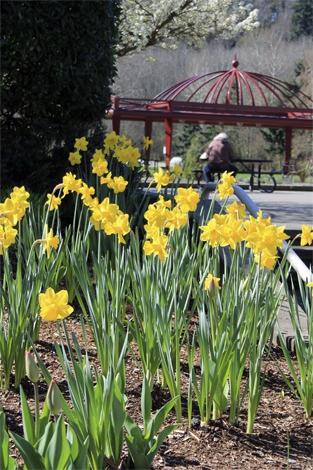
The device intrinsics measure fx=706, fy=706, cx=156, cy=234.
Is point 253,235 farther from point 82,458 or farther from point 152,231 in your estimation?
point 82,458

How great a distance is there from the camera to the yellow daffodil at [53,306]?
174cm

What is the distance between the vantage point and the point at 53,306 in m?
1.75

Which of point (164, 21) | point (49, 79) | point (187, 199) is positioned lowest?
point (187, 199)

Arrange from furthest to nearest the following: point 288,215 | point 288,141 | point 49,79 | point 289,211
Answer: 1. point 288,141
2. point 289,211
3. point 288,215
4. point 49,79

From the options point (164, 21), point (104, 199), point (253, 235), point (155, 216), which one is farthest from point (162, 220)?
point (164, 21)

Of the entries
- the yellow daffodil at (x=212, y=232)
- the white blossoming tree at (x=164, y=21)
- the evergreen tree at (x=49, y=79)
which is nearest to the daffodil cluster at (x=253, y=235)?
the yellow daffodil at (x=212, y=232)

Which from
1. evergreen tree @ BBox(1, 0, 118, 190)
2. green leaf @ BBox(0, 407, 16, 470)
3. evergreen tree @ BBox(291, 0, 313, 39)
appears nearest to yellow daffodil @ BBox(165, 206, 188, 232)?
green leaf @ BBox(0, 407, 16, 470)

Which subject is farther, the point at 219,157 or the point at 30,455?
the point at 219,157

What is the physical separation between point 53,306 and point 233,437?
2.83ft

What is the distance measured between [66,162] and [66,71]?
714 millimetres

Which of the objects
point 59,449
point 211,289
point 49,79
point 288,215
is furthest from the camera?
point 288,215

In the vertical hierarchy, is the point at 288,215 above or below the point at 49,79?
below

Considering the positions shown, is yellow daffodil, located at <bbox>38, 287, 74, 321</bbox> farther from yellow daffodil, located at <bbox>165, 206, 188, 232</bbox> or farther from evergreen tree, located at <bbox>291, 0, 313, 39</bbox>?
evergreen tree, located at <bbox>291, 0, 313, 39</bbox>

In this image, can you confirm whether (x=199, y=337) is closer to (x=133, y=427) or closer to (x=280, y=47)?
(x=133, y=427)
